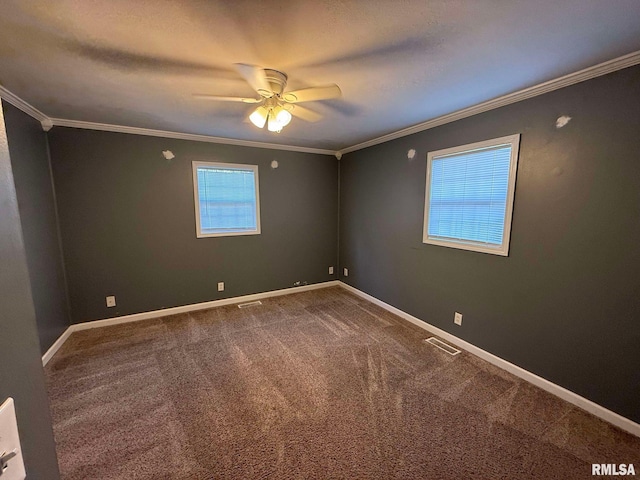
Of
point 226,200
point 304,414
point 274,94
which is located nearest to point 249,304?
point 226,200

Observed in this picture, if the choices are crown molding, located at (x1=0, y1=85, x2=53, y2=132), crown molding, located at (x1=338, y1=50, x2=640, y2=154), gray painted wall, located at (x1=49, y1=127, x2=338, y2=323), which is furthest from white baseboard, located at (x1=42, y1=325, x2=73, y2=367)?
crown molding, located at (x1=338, y1=50, x2=640, y2=154)

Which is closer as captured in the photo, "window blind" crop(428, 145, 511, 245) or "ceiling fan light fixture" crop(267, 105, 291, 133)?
"ceiling fan light fixture" crop(267, 105, 291, 133)

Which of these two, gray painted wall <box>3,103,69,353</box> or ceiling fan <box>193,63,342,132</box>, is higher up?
ceiling fan <box>193,63,342,132</box>

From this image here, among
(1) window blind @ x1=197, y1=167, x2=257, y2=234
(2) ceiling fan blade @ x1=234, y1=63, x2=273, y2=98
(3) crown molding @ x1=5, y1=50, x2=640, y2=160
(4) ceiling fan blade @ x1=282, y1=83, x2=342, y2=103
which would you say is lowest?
(1) window blind @ x1=197, y1=167, x2=257, y2=234

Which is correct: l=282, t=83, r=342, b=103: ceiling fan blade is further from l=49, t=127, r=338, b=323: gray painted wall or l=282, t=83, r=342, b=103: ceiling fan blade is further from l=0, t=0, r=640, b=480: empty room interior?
l=49, t=127, r=338, b=323: gray painted wall

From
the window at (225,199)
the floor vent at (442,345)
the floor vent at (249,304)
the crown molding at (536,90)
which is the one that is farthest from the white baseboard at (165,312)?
the crown molding at (536,90)

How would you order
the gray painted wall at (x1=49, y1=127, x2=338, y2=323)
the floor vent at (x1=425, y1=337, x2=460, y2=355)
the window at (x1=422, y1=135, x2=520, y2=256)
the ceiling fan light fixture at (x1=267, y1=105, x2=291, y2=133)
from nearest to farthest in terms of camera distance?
1. the ceiling fan light fixture at (x1=267, y1=105, x2=291, y2=133)
2. the window at (x1=422, y1=135, x2=520, y2=256)
3. the floor vent at (x1=425, y1=337, x2=460, y2=355)
4. the gray painted wall at (x1=49, y1=127, x2=338, y2=323)

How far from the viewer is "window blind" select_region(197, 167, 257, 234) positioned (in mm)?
3783

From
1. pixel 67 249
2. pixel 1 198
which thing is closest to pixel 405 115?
pixel 1 198

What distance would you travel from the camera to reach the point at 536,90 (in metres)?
2.16

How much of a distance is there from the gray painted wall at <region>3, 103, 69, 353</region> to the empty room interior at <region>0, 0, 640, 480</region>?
0.03m

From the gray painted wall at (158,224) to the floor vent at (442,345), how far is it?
7.73 ft

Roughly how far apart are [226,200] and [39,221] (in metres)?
1.94

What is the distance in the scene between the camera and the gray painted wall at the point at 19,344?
0.49 m
